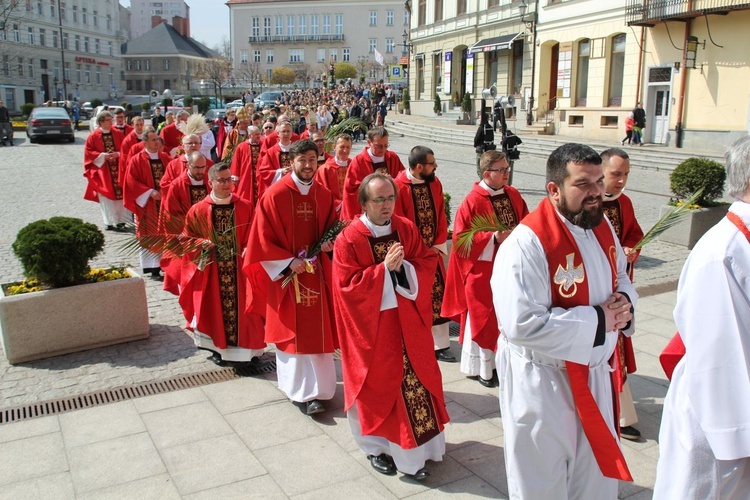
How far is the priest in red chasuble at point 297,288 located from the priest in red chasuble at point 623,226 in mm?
2169

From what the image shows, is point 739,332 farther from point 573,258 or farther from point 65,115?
point 65,115

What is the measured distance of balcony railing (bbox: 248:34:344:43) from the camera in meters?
91.3

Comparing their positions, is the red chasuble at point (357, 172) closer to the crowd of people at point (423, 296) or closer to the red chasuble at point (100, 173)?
the crowd of people at point (423, 296)

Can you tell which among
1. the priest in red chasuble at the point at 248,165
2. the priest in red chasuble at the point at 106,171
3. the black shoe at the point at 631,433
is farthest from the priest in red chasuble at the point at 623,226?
the priest in red chasuble at the point at 106,171

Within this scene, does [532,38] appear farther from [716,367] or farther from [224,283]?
[716,367]

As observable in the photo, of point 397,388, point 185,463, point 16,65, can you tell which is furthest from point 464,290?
point 16,65

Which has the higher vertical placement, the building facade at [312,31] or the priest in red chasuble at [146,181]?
the building facade at [312,31]

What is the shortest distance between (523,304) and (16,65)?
2742 inches

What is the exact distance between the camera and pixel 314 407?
209 inches

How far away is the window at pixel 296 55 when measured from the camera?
307 feet

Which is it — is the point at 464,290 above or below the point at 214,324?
above

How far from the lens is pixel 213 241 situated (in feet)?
20.3

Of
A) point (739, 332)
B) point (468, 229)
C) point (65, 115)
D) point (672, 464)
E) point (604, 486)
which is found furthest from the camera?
point (65, 115)

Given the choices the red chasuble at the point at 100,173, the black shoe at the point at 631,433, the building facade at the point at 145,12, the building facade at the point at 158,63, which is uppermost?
the building facade at the point at 145,12
